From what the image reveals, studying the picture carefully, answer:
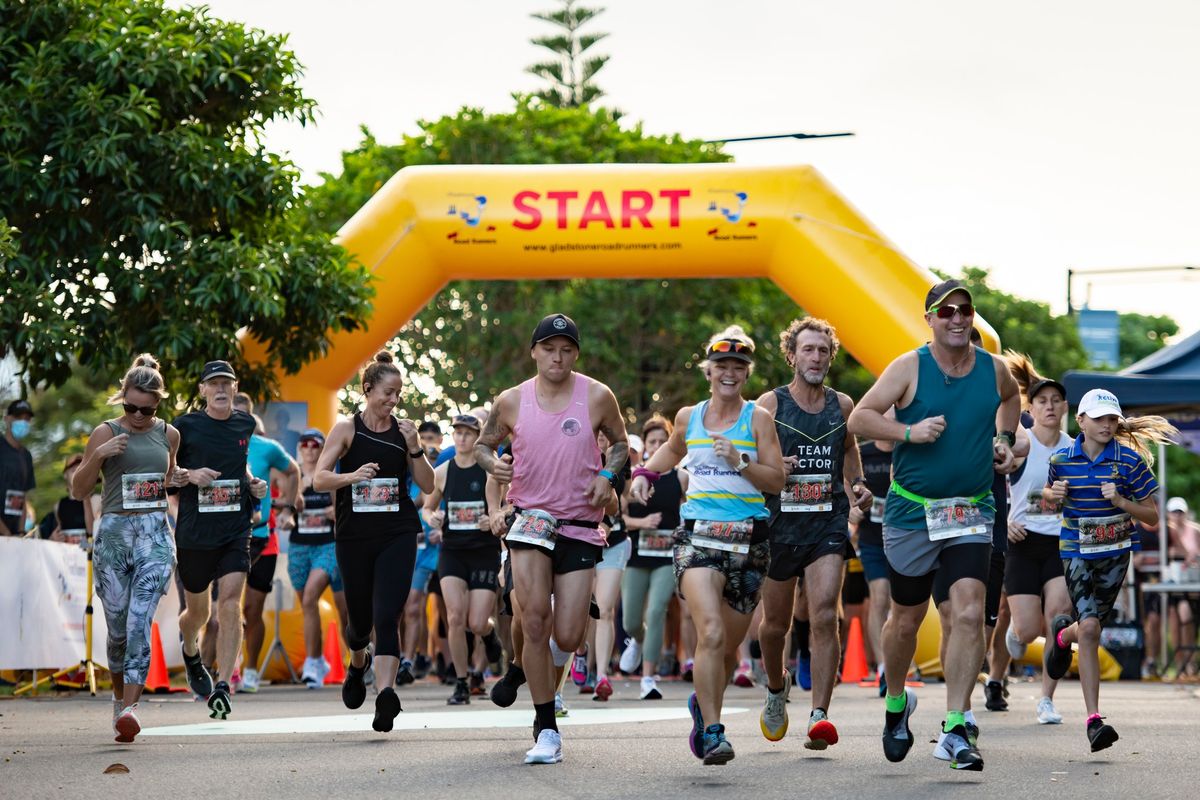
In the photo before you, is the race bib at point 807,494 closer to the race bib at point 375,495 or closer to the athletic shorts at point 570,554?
the athletic shorts at point 570,554

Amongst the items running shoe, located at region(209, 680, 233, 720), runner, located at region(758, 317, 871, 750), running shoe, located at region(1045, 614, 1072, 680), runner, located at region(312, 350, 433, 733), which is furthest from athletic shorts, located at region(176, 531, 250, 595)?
running shoe, located at region(1045, 614, 1072, 680)

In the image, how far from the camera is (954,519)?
27.4 ft

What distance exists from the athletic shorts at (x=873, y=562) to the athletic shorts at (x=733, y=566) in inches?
234

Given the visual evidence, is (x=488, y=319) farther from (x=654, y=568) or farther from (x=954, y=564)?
(x=954, y=564)

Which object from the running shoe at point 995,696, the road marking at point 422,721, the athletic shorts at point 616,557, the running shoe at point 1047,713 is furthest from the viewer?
the athletic shorts at point 616,557

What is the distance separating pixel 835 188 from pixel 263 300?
546cm

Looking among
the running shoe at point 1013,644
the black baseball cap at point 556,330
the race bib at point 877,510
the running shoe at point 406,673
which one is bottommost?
the running shoe at point 406,673

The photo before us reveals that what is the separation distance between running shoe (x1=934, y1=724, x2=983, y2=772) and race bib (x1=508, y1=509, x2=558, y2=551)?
1965mm

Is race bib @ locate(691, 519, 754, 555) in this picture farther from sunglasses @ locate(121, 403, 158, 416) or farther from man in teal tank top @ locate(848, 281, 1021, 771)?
sunglasses @ locate(121, 403, 158, 416)

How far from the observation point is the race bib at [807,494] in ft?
30.3

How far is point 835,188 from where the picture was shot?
18359 millimetres

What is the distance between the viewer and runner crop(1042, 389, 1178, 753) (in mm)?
10180

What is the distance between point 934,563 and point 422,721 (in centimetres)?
433

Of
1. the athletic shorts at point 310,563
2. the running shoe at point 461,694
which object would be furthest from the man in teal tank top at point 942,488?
the athletic shorts at point 310,563
